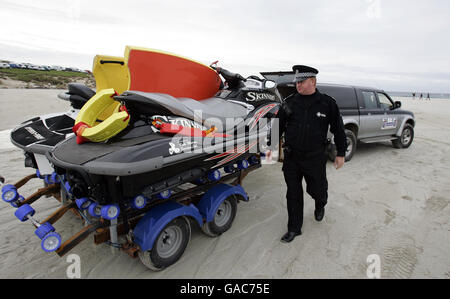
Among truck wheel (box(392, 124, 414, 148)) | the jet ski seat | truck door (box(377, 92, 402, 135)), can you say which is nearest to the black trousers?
the jet ski seat

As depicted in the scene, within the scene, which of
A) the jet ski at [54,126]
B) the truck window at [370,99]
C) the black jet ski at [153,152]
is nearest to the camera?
the black jet ski at [153,152]

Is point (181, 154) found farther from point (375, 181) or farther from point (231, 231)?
point (375, 181)

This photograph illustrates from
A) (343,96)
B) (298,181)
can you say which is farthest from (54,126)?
(343,96)

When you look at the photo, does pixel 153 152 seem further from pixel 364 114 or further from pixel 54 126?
pixel 364 114

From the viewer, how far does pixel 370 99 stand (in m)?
6.84

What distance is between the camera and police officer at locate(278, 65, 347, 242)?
3.03 metres

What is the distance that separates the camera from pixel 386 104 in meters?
7.31

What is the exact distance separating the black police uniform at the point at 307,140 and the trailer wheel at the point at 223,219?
73 cm

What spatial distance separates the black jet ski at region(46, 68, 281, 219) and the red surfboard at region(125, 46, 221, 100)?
599 millimetres

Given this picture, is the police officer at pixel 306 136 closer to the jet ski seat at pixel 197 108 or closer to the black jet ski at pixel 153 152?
the black jet ski at pixel 153 152

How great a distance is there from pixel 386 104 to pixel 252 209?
566 cm

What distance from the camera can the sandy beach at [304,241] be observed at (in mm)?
2682

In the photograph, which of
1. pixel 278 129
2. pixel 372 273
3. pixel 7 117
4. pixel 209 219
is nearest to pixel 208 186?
pixel 209 219

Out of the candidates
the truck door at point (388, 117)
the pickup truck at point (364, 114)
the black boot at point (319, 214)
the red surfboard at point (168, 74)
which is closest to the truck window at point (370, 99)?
the pickup truck at point (364, 114)
